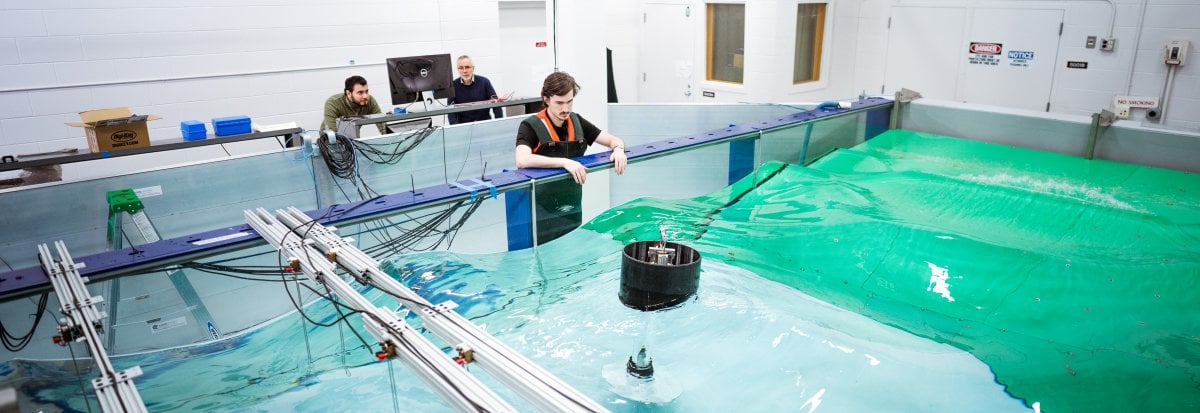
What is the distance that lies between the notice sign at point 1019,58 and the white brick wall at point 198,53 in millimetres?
4874

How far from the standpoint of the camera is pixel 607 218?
3.97 metres

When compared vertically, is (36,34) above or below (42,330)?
above

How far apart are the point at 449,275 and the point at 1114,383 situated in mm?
2639

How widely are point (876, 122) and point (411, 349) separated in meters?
4.63

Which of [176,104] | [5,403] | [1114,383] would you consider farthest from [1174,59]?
[176,104]

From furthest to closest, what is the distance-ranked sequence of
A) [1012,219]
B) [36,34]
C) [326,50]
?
[326,50] < [36,34] < [1012,219]

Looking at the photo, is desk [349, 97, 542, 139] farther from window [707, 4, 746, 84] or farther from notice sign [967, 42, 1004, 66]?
notice sign [967, 42, 1004, 66]

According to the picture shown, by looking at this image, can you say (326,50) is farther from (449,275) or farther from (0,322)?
(0,322)

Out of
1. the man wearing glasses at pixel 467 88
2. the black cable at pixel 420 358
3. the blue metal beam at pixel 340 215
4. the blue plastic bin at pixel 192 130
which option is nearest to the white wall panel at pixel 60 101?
the blue plastic bin at pixel 192 130

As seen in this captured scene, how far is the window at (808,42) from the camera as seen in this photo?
287 inches

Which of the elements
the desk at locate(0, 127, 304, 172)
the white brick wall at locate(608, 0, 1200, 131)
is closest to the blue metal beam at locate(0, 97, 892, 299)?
the desk at locate(0, 127, 304, 172)

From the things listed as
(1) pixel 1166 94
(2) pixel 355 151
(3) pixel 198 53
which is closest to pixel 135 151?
(2) pixel 355 151

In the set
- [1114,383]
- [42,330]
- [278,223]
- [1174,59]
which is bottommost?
[1114,383]

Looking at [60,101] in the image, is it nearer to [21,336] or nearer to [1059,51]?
[21,336]
